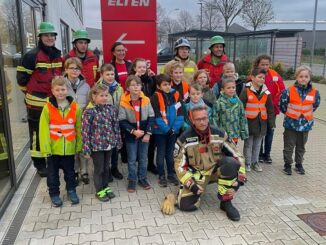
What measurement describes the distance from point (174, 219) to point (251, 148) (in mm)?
1922

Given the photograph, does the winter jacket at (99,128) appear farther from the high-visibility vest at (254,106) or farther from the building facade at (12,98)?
the high-visibility vest at (254,106)

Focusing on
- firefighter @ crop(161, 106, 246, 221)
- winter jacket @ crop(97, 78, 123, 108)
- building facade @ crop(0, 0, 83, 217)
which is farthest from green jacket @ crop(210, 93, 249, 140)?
building facade @ crop(0, 0, 83, 217)

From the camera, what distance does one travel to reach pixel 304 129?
4781 mm

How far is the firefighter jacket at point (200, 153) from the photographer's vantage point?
12.6 feet

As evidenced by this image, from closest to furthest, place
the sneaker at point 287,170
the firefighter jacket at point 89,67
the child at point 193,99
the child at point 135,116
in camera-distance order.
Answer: the child at point 135,116
the child at point 193,99
the firefighter jacket at point 89,67
the sneaker at point 287,170

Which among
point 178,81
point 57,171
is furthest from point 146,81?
point 57,171

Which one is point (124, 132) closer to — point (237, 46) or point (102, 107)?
point (102, 107)

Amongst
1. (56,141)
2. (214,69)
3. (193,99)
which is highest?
(214,69)

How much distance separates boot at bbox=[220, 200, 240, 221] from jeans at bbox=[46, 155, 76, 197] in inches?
68.1

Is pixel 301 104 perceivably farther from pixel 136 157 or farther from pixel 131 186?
pixel 131 186

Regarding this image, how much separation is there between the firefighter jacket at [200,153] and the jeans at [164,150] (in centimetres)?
49

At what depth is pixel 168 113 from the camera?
4.28 m

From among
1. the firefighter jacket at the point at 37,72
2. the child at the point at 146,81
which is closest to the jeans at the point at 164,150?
the child at the point at 146,81

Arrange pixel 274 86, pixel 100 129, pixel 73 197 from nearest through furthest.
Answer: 1. pixel 100 129
2. pixel 73 197
3. pixel 274 86
